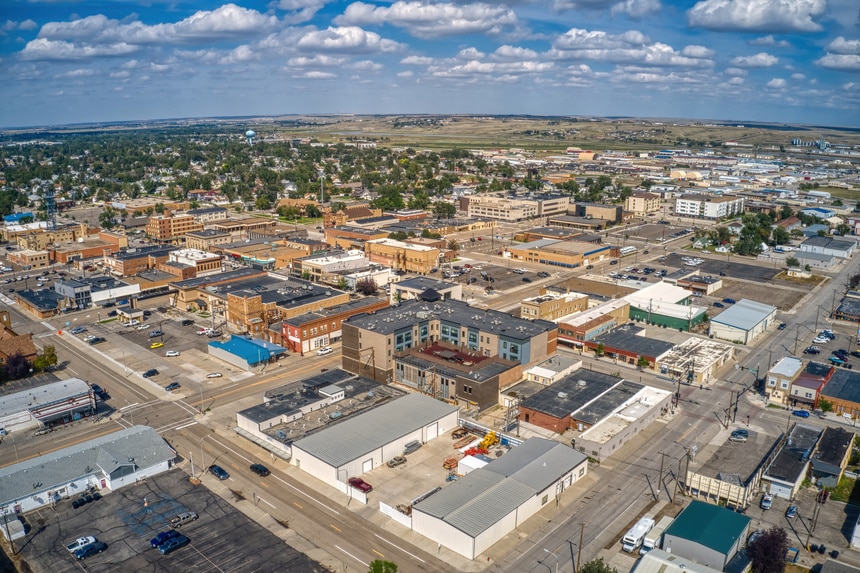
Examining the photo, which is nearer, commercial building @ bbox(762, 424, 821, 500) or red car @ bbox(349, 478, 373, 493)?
red car @ bbox(349, 478, 373, 493)

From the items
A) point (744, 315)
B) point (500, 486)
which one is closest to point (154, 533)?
point (500, 486)

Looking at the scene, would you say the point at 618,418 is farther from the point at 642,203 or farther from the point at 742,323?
the point at 642,203

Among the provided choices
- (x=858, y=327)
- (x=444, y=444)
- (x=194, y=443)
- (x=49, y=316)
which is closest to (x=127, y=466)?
(x=194, y=443)

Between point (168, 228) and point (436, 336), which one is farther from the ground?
point (168, 228)

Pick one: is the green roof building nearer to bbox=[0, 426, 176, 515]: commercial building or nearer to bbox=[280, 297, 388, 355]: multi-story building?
bbox=[0, 426, 176, 515]: commercial building

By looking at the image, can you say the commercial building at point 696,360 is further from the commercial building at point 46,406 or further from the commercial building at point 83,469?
the commercial building at point 46,406

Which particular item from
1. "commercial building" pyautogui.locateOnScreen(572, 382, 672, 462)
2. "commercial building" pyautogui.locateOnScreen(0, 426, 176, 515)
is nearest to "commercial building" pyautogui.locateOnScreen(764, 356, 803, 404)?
"commercial building" pyautogui.locateOnScreen(572, 382, 672, 462)
